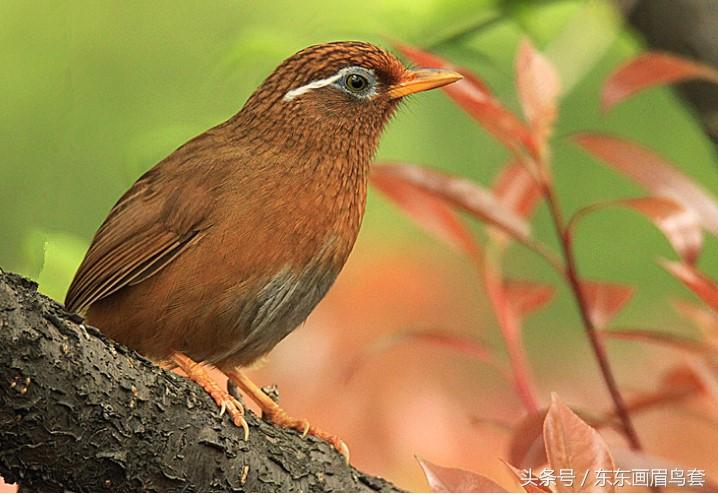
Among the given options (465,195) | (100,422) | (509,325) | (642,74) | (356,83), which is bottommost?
(100,422)

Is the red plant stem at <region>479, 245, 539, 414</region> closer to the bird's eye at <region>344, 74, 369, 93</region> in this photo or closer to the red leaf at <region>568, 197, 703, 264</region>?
the red leaf at <region>568, 197, 703, 264</region>

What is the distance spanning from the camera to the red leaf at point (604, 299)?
95.2 inches

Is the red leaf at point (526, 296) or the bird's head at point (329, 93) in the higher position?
the bird's head at point (329, 93)

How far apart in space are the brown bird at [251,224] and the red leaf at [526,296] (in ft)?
1.46

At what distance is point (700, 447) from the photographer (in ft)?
13.6

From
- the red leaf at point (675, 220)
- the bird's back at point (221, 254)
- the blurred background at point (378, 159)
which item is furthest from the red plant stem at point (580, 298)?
the bird's back at point (221, 254)

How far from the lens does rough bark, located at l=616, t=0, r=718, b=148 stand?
2.90 m

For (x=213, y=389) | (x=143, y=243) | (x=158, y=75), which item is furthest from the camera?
(x=158, y=75)

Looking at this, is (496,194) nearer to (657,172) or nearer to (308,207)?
(657,172)

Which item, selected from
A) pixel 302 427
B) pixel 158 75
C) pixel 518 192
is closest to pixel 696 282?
pixel 518 192

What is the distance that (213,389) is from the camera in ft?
6.69

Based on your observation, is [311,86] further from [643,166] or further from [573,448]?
[573,448]

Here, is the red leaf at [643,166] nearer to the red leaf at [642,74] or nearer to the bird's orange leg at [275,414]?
the red leaf at [642,74]

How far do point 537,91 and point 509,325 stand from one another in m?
0.54
